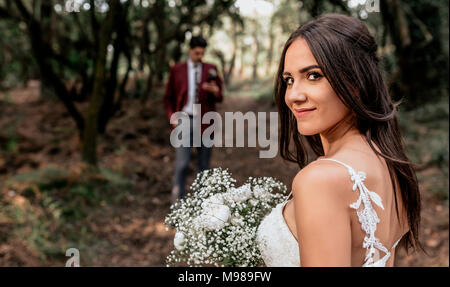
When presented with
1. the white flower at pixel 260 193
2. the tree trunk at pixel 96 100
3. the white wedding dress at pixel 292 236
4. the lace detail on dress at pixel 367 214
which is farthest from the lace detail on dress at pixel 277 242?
the tree trunk at pixel 96 100

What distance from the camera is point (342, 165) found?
1188 millimetres

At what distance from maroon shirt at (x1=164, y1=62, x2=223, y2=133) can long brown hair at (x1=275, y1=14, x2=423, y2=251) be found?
367 centimetres

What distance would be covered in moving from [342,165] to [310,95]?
28cm

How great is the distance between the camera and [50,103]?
9984 millimetres

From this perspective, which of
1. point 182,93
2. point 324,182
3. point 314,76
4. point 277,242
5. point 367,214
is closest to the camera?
point 324,182

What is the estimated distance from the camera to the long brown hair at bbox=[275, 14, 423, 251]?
1291 millimetres

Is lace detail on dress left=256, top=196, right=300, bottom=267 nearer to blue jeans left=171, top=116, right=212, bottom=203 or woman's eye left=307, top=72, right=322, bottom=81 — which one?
woman's eye left=307, top=72, right=322, bottom=81

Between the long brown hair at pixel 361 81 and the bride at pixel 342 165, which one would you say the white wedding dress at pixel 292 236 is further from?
the long brown hair at pixel 361 81

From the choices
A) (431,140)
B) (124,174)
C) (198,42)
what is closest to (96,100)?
(124,174)

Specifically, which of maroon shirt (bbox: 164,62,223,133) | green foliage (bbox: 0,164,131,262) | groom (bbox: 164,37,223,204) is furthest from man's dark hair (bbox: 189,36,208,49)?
green foliage (bbox: 0,164,131,262)

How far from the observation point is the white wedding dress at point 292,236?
1.20 meters

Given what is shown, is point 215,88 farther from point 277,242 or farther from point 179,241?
point 277,242

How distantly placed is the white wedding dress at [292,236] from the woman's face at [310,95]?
19 cm
